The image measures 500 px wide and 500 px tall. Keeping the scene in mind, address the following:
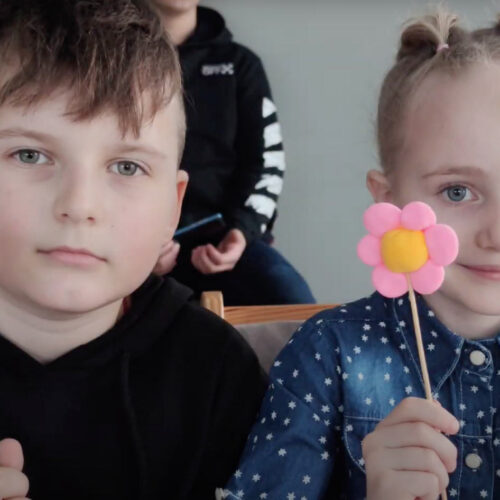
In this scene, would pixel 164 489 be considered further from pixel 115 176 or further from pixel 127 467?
pixel 115 176

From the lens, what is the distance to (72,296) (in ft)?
3.16

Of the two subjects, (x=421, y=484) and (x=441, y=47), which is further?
(x=441, y=47)

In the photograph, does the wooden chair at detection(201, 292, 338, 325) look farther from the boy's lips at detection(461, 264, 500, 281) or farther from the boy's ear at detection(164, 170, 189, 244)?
the boy's lips at detection(461, 264, 500, 281)

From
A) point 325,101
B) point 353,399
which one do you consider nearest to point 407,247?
point 353,399

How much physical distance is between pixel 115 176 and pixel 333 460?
1.39 ft

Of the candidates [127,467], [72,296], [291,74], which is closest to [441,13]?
[72,296]

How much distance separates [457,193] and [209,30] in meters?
1.40

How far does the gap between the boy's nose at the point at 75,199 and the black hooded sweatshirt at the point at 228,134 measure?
3.85ft

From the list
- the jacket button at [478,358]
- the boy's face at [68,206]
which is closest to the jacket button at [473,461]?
the jacket button at [478,358]

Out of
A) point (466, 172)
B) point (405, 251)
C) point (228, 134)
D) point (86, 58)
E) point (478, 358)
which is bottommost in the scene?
point (478, 358)

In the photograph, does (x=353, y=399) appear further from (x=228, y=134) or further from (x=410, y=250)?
(x=228, y=134)

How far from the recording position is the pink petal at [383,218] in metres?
0.89

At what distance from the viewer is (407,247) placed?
863 millimetres

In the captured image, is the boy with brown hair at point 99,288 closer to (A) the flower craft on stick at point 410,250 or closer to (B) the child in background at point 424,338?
(B) the child in background at point 424,338
